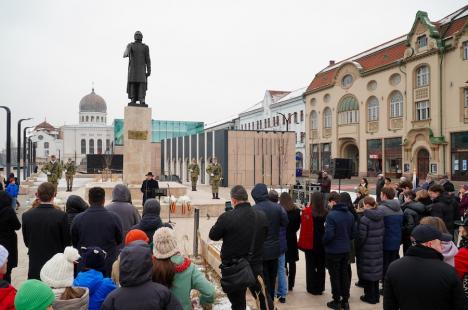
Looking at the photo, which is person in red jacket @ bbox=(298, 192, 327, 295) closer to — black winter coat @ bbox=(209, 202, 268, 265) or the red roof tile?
black winter coat @ bbox=(209, 202, 268, 265)

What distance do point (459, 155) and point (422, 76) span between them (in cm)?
764

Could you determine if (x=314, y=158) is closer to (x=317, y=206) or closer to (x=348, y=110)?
(x=348, y=110)

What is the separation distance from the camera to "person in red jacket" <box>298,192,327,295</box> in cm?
639

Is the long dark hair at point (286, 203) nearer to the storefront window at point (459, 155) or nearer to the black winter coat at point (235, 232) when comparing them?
the black winter coat at point (235, 232)

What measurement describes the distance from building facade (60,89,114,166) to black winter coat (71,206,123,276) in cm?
10667

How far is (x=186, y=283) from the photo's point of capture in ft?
11.8

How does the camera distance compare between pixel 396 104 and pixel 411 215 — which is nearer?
pixel 411 215

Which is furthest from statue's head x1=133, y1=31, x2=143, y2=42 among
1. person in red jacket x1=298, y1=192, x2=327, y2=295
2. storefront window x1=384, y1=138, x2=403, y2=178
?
storefront window x1=384, y1=138, x2=403, y2=178

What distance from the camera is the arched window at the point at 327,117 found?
152 feet

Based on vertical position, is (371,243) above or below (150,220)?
below

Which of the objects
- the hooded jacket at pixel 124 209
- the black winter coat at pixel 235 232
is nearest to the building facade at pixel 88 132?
the hooded jacket at pixel 124 209

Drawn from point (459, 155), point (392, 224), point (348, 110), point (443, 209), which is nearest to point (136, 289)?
point (392, 224)

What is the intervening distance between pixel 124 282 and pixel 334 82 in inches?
1757

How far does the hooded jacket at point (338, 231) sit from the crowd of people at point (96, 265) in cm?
241
